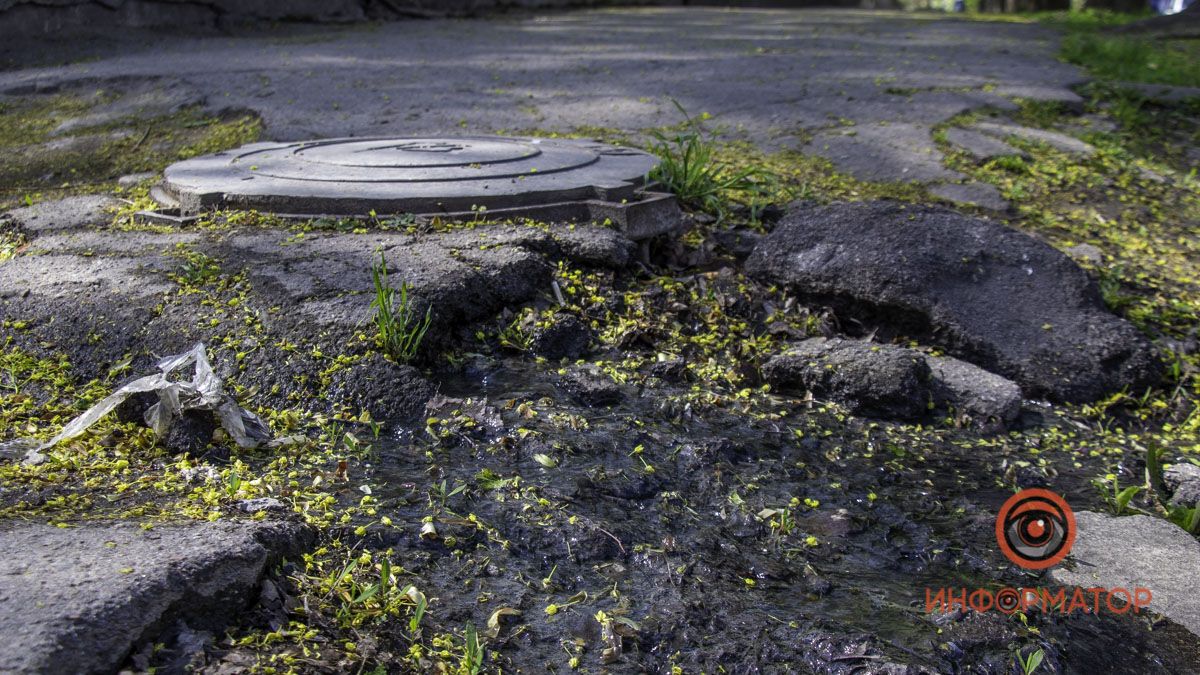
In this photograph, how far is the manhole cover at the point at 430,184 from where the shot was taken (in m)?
2.58

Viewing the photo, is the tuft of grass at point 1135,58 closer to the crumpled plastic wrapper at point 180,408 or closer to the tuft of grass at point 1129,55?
the tuft of grass at point 1129,55

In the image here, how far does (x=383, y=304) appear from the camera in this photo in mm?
2062

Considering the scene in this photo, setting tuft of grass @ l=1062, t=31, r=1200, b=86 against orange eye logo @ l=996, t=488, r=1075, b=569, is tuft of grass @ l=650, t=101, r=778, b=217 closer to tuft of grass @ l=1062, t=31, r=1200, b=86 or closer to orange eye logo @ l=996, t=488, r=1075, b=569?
orange eye logo @ l=996, t=488, r=1075, b=569

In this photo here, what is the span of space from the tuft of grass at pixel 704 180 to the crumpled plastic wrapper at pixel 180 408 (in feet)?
4.62

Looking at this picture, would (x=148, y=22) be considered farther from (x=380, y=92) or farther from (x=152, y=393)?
(x=152, y=393)

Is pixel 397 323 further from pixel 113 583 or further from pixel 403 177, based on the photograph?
pixel 113 583

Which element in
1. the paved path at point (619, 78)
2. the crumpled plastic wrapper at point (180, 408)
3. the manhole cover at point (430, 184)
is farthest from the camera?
the paved path at point (619, 78)

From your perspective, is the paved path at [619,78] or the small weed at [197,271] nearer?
the small weed at [197,271]


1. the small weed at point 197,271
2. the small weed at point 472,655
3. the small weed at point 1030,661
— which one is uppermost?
the small weed at point 197,271

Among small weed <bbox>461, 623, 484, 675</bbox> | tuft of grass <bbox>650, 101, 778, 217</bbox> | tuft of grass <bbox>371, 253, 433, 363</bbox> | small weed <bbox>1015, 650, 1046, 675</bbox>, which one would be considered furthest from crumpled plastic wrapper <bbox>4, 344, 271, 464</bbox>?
tuft of grass <bbox>650, 101, 778, 217</bbox>

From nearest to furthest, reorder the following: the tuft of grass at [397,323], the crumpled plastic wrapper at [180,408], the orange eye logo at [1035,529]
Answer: the orange eye logo at [1035,529], the crumpled plastic wrapper at [180,408], the tuft of grass at [397,323]

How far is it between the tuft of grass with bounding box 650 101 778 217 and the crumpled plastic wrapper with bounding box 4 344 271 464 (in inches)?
55.4

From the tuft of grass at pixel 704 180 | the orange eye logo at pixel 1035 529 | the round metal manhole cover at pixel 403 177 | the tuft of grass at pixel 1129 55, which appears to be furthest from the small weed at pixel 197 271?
the tuft of grass at pixel 1129 55

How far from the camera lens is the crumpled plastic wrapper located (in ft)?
5.94
